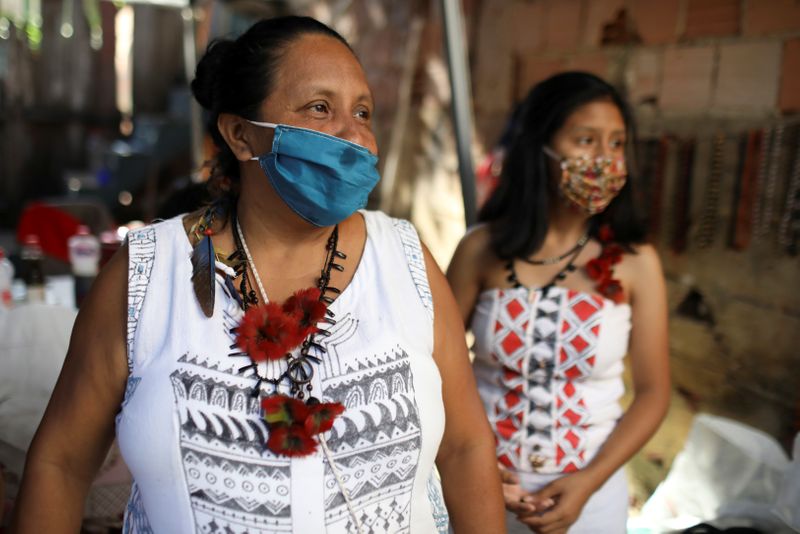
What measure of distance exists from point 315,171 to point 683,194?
2197mm

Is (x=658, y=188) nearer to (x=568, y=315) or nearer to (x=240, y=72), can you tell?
(x=568, y=315)

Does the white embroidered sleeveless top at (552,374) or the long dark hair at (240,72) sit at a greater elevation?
the long dark hair at (240,72)

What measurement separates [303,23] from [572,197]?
98 cm

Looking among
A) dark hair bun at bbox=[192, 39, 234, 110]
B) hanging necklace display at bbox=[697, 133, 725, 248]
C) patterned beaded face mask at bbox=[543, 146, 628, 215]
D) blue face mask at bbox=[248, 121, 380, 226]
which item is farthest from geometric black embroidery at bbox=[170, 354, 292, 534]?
hanging necklace display at bbox=[697, 133, 725, 248]

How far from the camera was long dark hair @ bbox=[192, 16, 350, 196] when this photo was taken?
1.50 metres

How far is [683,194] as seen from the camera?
10.4ft

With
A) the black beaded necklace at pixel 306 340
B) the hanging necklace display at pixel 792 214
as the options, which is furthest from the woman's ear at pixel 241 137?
the hanging necklace display at pixel 792 214

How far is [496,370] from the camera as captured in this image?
2.16 m

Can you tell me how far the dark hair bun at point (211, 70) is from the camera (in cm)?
162

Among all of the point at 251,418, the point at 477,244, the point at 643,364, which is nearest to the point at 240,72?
the point at 251,418

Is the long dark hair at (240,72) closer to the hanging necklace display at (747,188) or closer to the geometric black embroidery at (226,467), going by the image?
the geometric black embroidery at (226,467)

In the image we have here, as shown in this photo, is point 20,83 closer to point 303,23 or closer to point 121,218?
point 121,218

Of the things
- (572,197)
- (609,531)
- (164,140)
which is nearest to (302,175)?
(572,197)

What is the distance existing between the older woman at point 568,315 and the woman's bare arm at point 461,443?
447 millimetres
